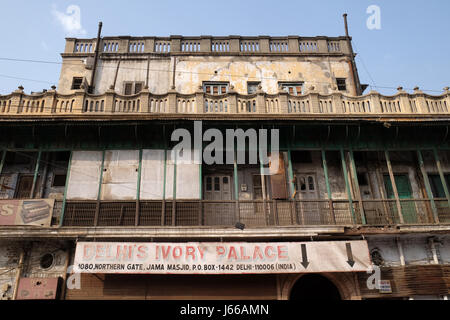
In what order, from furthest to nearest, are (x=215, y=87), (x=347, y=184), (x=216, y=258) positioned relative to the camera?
(x=215, y=87)
(x=347, y=184)
(x=216, y=258)

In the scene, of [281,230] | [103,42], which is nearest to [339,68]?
[281,230]

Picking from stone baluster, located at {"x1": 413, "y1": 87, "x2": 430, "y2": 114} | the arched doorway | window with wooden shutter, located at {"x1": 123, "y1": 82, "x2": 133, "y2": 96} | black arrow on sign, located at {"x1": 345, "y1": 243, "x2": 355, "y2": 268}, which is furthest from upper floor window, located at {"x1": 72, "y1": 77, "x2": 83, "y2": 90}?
stone baluster, located at {"x1": 413, "y1": 87, "x2": 430, "y2": 114}

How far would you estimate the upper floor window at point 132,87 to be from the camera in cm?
1591

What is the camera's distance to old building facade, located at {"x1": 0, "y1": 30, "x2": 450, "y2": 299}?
11156 millimetres

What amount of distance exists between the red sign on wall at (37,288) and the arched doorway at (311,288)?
28.7ft

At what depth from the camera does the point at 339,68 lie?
16.8 metres

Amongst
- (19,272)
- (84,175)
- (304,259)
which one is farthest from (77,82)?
(304,259)

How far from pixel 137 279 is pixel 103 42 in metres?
11.4

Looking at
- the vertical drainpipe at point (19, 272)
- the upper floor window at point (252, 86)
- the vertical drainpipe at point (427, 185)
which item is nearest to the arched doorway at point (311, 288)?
the vertical drainpipe at point (427, 185)

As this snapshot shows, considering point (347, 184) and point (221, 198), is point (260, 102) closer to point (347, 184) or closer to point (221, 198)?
point (221, 198)

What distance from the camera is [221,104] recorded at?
44.0 ft

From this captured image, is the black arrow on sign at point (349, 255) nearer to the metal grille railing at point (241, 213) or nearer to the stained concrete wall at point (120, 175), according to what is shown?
the metal grille railing at point (241, 213)

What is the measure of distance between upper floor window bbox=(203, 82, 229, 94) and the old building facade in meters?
2.69

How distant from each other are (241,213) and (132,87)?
810cm
